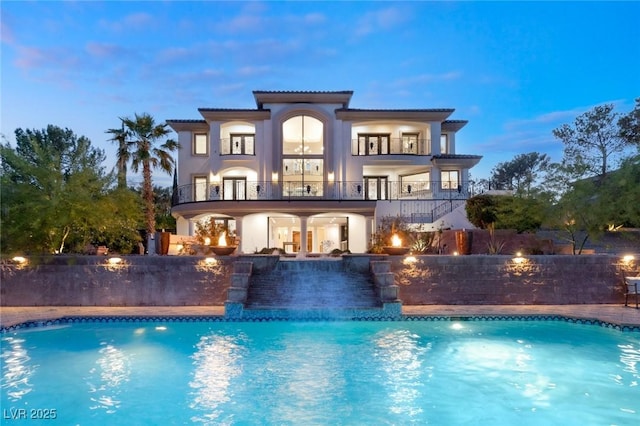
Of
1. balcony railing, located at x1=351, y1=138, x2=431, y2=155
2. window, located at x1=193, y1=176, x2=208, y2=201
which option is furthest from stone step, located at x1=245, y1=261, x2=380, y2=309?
balcony railing, located at x1=351, y1=138, x2=431, y2=155

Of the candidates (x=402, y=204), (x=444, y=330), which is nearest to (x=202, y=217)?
(x=402, y=204)

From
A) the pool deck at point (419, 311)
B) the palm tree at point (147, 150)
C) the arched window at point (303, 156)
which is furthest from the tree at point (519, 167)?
the pool deck at point (419, 311)

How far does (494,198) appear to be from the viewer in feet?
68.3

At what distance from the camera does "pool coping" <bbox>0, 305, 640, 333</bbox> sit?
38.5 feet

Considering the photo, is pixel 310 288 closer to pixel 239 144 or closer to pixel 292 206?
pixel 292 206

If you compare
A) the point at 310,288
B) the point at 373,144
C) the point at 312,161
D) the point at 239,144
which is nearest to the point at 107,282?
the point at 310,288

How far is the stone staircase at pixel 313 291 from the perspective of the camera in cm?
1259

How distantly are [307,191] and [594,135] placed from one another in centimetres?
2675

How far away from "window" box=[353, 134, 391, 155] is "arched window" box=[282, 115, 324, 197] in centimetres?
269

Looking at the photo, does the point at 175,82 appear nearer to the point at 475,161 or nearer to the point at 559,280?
the point at 475,161

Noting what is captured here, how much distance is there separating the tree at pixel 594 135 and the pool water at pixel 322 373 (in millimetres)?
29289

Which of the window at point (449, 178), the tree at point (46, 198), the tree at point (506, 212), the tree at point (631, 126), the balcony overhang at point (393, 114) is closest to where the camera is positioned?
the tree at point (46, 198)

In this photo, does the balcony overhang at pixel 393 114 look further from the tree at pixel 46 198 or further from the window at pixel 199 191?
the tree at pixel 46 198

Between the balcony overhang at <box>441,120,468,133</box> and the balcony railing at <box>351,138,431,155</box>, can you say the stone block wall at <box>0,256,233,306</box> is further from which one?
the balcony overhang at <box>441,120,468,133</box>
